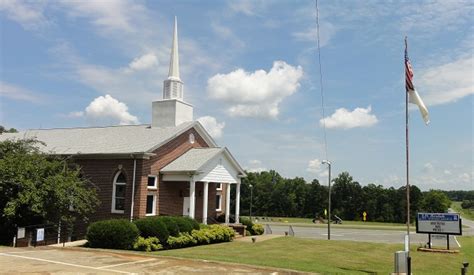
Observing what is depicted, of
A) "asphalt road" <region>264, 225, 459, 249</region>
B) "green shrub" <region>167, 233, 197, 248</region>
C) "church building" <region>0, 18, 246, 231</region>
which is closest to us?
"green shrub" <region>167, 233, 197, 248</region>

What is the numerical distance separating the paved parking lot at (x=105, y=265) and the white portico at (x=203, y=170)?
1105 centimetres

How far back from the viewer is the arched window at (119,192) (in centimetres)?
2878

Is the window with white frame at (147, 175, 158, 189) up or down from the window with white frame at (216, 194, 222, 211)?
up

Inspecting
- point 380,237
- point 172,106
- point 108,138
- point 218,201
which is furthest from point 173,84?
point 380,237

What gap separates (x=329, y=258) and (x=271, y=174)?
118833 millimetres

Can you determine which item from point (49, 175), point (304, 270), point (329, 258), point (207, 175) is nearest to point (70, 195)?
point (49, 175)

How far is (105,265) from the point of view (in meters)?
14.9

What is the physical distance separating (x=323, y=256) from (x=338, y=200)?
3845 inches

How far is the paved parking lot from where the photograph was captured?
13.8m

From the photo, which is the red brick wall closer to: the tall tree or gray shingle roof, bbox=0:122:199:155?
gray shingle roof, bbox=0:122:199:155

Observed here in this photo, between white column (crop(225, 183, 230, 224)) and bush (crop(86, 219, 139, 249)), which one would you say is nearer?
bush (crop(86, 219, 139, 249))

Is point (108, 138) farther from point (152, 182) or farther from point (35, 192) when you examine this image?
point (35, 192)

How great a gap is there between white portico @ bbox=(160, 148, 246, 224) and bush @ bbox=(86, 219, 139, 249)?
6.38 metres

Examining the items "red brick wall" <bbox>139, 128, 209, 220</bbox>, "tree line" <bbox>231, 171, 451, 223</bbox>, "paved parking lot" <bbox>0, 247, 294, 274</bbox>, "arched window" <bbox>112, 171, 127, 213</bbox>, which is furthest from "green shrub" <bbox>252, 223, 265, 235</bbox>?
"tree line" <bbox>231, 171, 451, 223</bbox>
